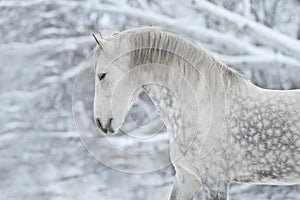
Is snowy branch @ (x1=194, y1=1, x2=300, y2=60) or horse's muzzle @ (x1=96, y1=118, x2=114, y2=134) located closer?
horse's muzzle @ (x1=96, y1=118, x2=114, y2=134)

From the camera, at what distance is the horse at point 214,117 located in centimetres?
Answer: 126

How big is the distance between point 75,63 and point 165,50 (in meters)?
1.49

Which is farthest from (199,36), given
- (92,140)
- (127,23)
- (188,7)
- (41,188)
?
(92,140)

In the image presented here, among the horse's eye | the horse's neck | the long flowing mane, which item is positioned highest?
the long flowing mane

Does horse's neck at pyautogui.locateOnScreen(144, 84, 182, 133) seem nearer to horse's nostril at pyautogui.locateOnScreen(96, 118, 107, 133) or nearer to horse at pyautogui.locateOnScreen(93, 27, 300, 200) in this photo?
horse at pyautogui.locateOnScreen(93, 27, 300, 200)

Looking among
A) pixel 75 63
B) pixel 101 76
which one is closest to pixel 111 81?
pixel 101 76

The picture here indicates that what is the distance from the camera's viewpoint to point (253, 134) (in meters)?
1.31

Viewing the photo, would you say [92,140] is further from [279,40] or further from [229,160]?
[279,40]

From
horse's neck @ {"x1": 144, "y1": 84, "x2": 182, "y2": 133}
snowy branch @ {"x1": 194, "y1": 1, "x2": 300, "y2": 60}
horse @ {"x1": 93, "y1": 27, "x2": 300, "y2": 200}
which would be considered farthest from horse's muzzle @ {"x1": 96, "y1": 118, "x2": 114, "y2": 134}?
snowy branch @ {"x1": 194, "y1": 1, "x2": 300, "y2": 60}

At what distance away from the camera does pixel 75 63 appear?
2.68 m

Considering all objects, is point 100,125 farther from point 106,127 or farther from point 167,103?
point 167,103

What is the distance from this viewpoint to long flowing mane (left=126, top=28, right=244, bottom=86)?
4.04ft

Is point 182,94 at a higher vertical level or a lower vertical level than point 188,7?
lower

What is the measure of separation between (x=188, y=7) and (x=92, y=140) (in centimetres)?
134
